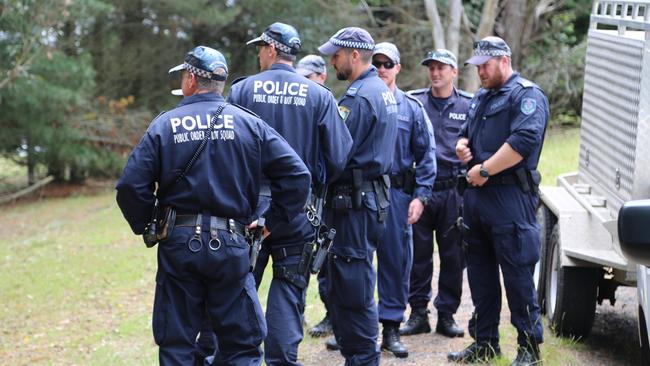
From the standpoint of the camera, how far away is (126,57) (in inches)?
945

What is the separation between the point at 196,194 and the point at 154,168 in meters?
0.25

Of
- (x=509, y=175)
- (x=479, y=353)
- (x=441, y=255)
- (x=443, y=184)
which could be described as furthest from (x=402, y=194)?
(x=479, y=353)

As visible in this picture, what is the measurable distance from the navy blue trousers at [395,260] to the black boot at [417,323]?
599 millimetres

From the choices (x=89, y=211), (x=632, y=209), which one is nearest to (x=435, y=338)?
(x=632, y=209)

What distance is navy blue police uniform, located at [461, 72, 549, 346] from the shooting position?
580cm

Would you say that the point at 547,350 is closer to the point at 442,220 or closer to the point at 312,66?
the point at 442,220

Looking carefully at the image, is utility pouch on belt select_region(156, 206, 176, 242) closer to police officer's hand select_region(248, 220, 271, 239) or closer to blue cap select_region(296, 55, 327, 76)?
police officer's hand select_region(248, 220, 271, 239)

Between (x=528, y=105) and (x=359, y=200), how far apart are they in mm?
1234

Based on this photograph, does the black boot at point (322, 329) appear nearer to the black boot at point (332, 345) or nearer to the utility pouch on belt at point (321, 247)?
the black boot at point (332, 345)

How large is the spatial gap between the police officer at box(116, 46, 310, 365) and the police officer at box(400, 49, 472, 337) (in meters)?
2.65

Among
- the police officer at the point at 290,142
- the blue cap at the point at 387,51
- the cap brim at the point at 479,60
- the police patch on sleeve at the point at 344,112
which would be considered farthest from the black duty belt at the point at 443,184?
the police officer at the point at 290,142

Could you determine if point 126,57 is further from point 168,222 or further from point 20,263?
point 168,222

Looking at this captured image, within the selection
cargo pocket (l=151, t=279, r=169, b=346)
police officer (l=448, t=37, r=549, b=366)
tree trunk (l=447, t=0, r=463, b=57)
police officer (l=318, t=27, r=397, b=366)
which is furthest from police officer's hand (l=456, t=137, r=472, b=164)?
tree trunk (l=447, t=0, r=463, b=57)

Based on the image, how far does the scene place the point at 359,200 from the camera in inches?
229
